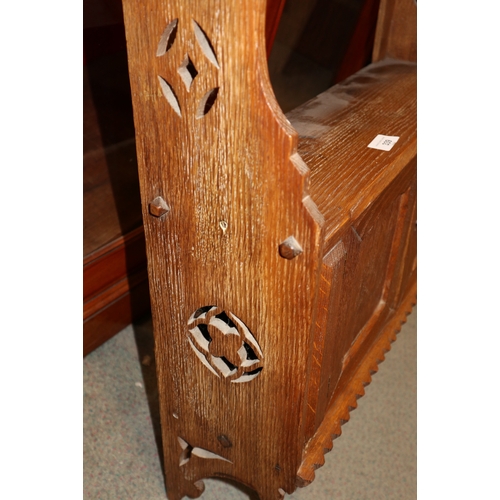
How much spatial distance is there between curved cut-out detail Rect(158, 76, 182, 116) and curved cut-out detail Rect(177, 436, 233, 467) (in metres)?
0.67

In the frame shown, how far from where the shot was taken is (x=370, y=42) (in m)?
1.67

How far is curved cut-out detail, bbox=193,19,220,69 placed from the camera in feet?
2.16

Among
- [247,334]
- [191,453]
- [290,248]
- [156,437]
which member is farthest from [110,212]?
[290,248]

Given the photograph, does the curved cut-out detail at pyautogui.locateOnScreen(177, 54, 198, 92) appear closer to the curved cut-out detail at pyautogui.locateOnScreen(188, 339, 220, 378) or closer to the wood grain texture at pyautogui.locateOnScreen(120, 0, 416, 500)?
the wood grain texture at pyautogui.locateOnScreen(120, 0, 416, 500)

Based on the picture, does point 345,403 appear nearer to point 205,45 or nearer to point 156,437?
point 156,437

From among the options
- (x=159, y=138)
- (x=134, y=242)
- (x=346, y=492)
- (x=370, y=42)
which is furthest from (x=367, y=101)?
(x=346, y=492)

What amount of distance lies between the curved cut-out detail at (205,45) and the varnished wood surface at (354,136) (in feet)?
0.93

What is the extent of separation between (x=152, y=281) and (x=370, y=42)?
1149 mm

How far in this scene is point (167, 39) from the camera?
2.28 ft

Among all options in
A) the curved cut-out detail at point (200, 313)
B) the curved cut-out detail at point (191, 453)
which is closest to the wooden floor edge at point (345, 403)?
the curved cut-out detail at point (191, 453)

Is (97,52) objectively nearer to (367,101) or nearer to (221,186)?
(367,101)

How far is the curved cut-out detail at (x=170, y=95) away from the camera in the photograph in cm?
72

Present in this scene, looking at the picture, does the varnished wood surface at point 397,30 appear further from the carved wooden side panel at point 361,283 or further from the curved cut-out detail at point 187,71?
the curved cut-out detail at point 187,71

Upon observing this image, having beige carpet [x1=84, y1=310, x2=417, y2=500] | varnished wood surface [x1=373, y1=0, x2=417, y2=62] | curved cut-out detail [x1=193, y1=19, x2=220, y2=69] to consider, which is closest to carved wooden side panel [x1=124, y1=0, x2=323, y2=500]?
curved cut-out detail [x1=193, y1=19, x2=220, y2=69]
